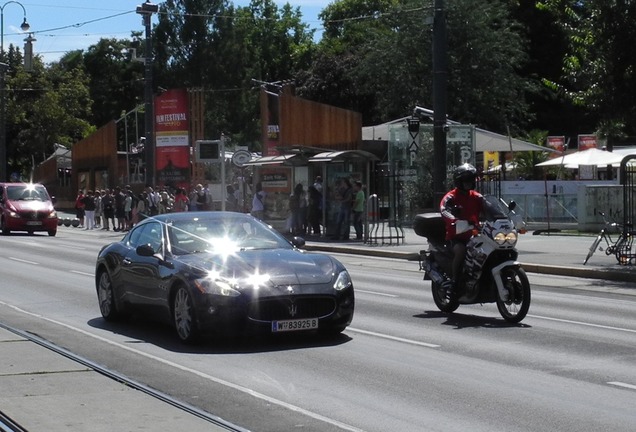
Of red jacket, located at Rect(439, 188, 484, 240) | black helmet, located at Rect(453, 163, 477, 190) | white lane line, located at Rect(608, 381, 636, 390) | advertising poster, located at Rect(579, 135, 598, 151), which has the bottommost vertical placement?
white lane line, located at Rect(608, 381, 636, 390)

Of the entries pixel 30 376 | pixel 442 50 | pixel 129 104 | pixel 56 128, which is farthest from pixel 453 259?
pixel 129 104

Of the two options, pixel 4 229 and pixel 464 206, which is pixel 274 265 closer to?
pixel 464 206

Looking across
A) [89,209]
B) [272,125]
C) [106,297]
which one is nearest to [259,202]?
[272,125]

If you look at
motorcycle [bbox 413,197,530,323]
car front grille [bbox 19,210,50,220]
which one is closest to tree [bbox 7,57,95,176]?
car front grille [bbox 19,210,50,220]

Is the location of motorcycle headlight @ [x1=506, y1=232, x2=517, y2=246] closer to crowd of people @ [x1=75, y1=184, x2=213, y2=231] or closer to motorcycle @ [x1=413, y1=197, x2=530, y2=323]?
motorcycle @ [x1=413, y1=197, x2=530, y2=323]

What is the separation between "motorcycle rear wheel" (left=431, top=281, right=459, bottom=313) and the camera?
Result: 1439 cm

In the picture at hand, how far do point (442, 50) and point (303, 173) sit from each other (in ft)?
31.2

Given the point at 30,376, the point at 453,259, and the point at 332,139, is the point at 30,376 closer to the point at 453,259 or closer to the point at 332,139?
the point at 453,259

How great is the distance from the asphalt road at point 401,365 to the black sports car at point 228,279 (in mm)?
314

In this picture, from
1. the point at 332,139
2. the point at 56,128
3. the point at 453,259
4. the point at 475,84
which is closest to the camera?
the point at 453,259

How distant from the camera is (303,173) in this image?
35438mm

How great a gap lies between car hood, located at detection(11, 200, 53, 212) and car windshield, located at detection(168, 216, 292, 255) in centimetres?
2885

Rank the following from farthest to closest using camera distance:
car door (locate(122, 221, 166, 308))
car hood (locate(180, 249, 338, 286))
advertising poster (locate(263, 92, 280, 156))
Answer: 1. advertising poster (locate(263, 92, 280, 156))
2. car door (locate(122, 221, 166, 308))
3. car hood (locate(180, 249, 338, 286))

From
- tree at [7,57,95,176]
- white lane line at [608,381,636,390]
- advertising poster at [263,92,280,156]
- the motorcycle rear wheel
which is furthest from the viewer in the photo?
tree at [7,57,95,176]
